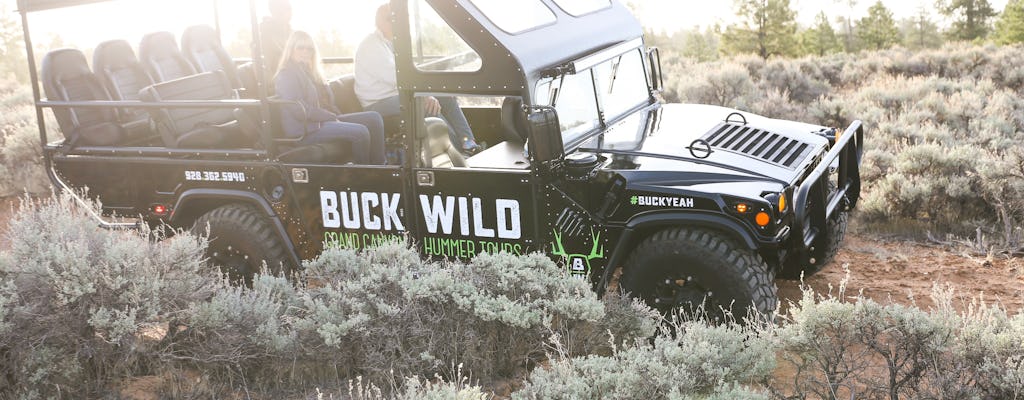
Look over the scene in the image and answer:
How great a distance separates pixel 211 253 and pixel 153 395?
148cm

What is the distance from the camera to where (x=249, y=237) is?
19.7 ft

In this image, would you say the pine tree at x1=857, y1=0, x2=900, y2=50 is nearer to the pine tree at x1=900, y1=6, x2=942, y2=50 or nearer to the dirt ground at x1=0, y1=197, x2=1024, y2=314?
the pine tree at x1=900, y1=6, x2=942, y2=50

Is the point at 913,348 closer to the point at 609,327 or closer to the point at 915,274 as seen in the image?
the point at 609,327

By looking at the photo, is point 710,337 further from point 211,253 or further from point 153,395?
point 211,253

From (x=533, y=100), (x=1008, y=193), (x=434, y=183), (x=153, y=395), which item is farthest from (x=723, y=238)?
(x=1008, y=193)

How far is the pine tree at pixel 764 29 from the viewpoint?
29.0 m

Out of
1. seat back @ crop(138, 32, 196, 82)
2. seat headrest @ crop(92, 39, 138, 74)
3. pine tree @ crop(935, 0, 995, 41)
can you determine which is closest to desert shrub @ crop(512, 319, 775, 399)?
seat headrest @ crop(92, 39, 138, 74)

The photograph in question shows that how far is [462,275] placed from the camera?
5.10m

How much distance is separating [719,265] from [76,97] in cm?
497

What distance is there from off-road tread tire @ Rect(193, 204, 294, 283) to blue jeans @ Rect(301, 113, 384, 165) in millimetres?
638

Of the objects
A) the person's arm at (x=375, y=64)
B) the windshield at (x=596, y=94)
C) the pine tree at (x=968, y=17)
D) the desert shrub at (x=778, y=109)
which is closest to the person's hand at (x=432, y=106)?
the person's arm at (x=375, y=64)

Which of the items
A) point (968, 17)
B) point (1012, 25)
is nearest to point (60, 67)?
point (1012, 25)

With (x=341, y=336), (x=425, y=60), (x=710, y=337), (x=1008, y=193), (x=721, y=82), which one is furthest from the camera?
(x=721, y=82)

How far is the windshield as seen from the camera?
5285mm
